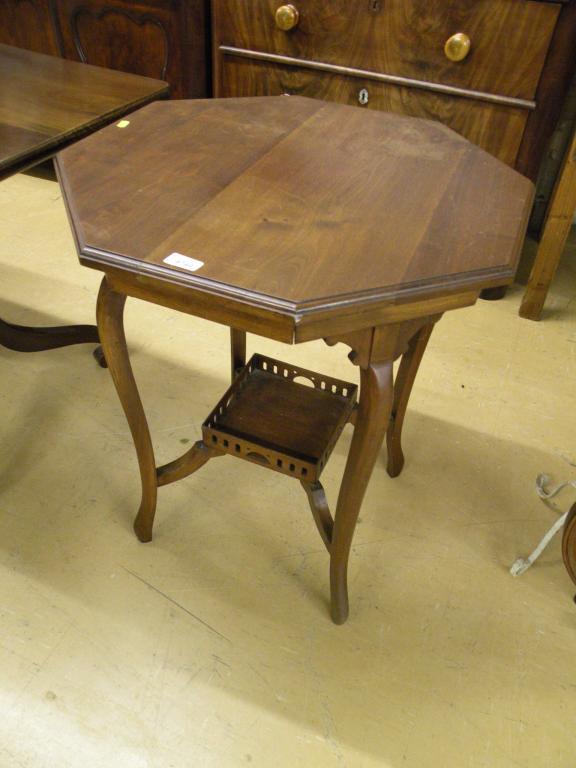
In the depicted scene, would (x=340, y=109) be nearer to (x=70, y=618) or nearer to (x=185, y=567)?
(x=185, y=567)

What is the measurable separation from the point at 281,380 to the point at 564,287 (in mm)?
1533

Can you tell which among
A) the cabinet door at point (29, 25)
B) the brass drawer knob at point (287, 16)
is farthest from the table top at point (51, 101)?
the cabinet door at point (29, 25)

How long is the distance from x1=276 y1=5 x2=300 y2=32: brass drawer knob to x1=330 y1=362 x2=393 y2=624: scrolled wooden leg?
161 centimetres

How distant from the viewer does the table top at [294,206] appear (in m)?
0.92

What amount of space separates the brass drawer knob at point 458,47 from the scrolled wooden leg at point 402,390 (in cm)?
104

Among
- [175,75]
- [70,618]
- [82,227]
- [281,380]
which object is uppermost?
[82,227]

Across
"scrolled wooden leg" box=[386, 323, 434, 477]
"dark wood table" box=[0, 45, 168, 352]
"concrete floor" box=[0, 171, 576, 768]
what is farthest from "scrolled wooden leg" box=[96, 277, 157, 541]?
"scrolled wooden leg" box=[386, 323, 434, 477]

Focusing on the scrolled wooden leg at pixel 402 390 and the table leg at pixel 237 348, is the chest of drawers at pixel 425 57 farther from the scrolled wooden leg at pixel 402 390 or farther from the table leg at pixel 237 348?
the table leg at pixel 237 348

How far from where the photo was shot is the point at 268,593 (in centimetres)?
146

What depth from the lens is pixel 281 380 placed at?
59.7 inches

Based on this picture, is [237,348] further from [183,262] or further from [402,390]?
[183,262]

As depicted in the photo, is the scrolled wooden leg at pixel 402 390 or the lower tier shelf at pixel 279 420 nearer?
the lower tier shelf at pixel 279 420

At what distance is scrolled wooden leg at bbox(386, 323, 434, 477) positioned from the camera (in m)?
1.42

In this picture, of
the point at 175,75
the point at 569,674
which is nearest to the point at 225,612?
the point at 569,674
